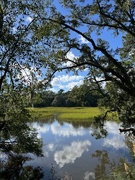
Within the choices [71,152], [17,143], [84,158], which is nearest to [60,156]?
[71,152]

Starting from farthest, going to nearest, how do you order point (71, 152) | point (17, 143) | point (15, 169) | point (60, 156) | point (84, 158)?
1. point (71, 152)
2. point (60, 156)
3. point (84, 158)
4. point (15, 169)
5. point (17, 143)

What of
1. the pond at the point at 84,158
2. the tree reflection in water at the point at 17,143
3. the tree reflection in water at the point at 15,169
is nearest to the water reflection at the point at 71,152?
the pond at the point at 84,158

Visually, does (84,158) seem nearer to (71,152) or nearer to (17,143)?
(71,152)

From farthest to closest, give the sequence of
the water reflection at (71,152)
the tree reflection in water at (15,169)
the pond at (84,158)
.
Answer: the water reflection at (71,152) → the pond at (84,158) → the tree reflection in water at (15,169)

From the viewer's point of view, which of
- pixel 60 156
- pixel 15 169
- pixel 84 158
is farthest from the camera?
pixel 60 156

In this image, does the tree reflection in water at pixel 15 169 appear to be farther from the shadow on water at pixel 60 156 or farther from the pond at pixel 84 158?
the pond at pixel 84 158

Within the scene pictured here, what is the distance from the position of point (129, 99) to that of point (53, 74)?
4730mm

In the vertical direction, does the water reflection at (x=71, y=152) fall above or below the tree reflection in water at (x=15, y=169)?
below

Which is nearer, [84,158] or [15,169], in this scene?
[15,169]

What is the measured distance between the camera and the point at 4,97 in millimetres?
7691

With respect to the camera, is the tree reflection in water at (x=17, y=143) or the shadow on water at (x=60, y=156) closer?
the tree reflection in water at (x=17, y=143)

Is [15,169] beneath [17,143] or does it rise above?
beneath

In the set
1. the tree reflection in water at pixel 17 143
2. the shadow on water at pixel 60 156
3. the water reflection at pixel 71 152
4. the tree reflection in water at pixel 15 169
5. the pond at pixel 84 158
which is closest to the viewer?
the tree reflection in water at pixel 17 143

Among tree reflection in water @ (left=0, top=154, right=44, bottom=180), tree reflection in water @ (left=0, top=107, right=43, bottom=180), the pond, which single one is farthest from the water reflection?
tree reflection in water @ (left=0, top=107, right=43, bottom=180)
